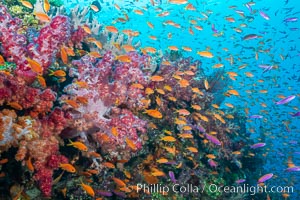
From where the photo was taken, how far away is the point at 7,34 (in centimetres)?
441

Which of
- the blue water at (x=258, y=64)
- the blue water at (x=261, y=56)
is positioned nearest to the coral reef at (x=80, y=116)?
the blue water at (x=258, y=64)

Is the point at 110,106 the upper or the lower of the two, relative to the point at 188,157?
upper

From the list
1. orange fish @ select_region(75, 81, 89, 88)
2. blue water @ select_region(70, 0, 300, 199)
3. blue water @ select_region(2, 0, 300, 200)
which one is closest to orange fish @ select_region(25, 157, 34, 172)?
orange fish @ select_region(75, 81, 89, 88)

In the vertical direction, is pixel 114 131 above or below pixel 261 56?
below

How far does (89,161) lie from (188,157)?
3353mm

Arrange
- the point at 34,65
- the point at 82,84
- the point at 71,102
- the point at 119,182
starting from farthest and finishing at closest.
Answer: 1. the point at 119,182
2. the point at 82,84
3. the point at 71,102
4. the point at 34,65

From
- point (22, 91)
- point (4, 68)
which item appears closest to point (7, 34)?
point (4, 68)

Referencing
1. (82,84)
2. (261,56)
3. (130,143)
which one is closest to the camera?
(82,84)

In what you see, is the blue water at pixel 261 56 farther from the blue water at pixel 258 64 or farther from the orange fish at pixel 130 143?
the orange fish at pixel 130 143

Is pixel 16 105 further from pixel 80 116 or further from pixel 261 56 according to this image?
pixel 261 56

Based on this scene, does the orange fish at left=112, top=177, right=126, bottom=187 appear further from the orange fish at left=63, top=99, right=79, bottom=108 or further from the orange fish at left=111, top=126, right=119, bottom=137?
the orange fish at left=63, top=99, right=79, bottom=108

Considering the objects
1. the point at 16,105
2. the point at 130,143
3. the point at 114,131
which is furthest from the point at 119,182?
the point at 16,105

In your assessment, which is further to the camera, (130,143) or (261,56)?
(261,56)

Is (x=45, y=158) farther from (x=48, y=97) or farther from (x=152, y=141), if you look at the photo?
(x=152, y=141)
